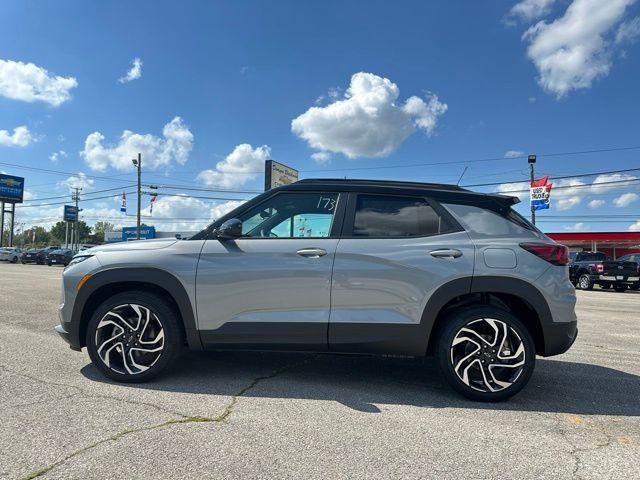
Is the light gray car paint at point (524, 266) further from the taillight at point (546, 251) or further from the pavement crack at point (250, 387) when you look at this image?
the pavement crack at point (250, 387)

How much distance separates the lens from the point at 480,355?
3.60m

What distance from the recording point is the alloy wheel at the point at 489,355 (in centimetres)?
359

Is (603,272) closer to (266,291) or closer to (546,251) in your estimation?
(546,251)

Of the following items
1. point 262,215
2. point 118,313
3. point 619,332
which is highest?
point 262,215

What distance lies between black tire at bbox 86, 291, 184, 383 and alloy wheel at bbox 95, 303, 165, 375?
26 mm

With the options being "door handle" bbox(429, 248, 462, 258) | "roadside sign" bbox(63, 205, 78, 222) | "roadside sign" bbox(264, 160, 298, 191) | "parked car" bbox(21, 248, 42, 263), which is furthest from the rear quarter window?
"roadside sign" bbox(63, 205, 78, 222)

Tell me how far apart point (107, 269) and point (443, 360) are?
295 centimetres

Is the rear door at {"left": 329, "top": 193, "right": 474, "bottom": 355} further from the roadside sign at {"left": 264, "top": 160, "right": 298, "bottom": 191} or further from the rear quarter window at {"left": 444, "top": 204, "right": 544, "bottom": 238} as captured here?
the roadside sign at {"left": 264, "top": 160, "right": 298, "bottom": 191}

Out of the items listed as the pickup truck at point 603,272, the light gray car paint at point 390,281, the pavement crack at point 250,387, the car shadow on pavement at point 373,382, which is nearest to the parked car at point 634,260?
the pickup truck at point 603,272

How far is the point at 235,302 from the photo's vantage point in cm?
373

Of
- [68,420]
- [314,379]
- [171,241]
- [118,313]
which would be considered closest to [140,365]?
[118,313]

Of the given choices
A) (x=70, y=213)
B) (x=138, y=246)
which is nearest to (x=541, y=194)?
(x=138, y=246)

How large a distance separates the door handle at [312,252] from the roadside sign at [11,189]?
7081 centimetres

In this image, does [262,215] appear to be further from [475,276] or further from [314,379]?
[475,276]
